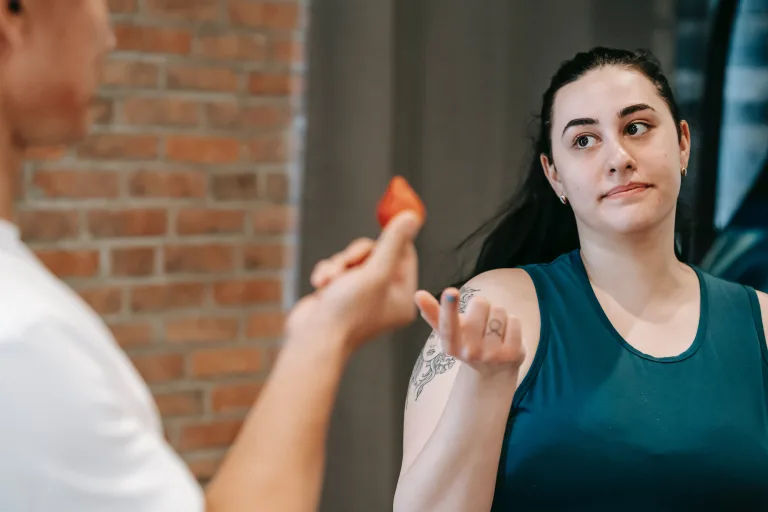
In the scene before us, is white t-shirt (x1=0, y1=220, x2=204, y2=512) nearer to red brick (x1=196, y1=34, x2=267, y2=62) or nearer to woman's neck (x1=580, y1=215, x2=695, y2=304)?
woman's neck (x1=580, y1=215, x2=695, y2=304)

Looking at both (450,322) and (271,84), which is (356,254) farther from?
(271,84)

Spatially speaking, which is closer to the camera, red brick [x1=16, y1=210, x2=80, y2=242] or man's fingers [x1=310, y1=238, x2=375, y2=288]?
man's fingers [x1=310, y1=238, x2=375, y2=288]

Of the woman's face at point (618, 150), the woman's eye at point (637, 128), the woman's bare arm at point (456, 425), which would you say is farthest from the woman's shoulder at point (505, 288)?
the woman's eye at point (637, 128)

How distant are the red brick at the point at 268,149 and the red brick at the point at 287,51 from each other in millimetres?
143

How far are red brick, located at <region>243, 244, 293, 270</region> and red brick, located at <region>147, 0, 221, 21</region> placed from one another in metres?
0.43

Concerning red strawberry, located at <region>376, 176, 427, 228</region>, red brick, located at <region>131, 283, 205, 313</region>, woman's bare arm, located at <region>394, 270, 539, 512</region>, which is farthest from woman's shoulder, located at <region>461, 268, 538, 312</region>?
red brick, located at <region>131, 283, 205, 313</region>

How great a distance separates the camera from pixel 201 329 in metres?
1.56

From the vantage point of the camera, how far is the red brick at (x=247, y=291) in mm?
1571

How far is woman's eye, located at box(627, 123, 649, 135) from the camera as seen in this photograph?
3.60 feet

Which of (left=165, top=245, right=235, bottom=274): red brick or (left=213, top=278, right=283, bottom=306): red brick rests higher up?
(left=165, top=245, right=235, bottom=274): red brick

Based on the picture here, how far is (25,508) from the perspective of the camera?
0.49 meters

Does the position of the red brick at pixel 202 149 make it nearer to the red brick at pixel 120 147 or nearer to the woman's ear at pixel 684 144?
the red brick at pixel 120 147

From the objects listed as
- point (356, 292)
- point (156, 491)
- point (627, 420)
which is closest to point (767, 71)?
point (627, 420)

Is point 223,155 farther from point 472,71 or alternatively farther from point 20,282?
point 20,282
